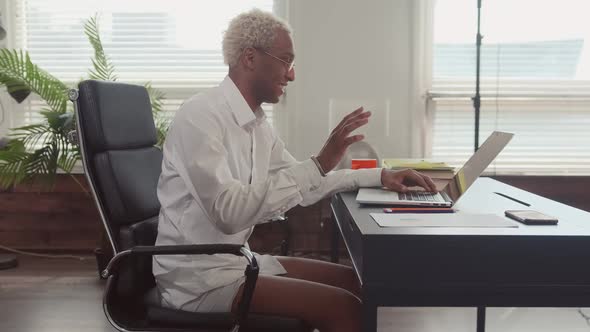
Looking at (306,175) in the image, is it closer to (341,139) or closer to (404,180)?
(341,139)

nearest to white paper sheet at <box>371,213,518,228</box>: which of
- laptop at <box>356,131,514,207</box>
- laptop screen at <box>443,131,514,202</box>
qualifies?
laptop at <box>356,131,514,207</box>

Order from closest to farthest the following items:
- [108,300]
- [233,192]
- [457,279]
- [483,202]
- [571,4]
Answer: [457,279]
[233,192]
[108,300]
[483,202]
[571,4]

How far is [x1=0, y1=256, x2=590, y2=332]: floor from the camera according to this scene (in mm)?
2750

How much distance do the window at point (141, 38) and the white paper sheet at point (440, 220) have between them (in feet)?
8.62

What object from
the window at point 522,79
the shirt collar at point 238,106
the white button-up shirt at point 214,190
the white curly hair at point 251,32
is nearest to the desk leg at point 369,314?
the white button-up shirt at point 214,190

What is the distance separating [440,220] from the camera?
4.47 ft

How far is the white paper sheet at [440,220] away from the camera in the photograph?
1306mm

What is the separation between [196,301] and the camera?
58.7 inches

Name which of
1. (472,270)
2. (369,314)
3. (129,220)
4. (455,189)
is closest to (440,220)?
(472,270)

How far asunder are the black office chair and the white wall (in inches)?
84.7

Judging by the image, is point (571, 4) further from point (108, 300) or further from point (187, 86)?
point (108, 300)

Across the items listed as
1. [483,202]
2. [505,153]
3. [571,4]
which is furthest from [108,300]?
[571,4]

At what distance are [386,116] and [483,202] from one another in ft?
6.82

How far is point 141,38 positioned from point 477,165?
9.25 feet
